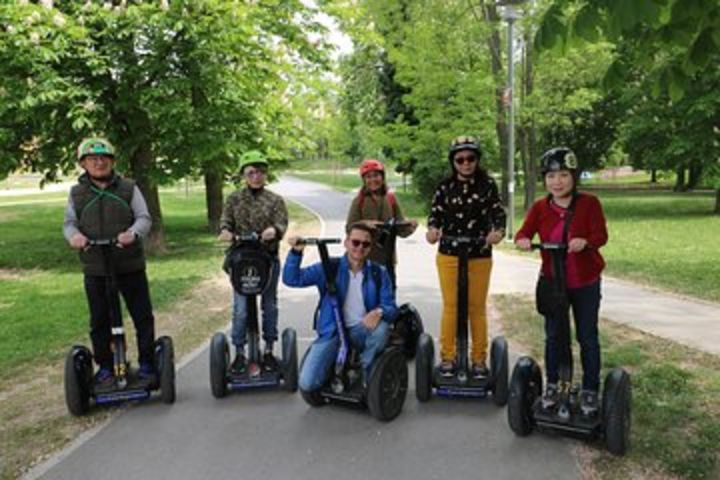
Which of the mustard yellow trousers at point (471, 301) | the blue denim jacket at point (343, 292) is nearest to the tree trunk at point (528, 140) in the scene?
the mustard yellow trousers at point (471, 301)

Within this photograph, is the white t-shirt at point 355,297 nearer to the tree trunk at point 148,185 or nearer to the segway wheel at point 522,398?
the segway wheel at point 522,398

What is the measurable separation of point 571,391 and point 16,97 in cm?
1106

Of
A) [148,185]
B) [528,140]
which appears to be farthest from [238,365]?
[528,140]

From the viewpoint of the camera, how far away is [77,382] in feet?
17.2

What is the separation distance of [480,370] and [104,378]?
2989mm

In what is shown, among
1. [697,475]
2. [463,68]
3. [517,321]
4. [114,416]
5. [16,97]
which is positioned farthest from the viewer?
[463,68]

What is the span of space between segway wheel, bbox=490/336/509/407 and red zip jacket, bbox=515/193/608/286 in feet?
2.79

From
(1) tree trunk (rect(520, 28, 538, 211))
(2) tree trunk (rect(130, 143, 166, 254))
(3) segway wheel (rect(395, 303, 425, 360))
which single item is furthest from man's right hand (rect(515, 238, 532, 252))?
(1) tree trunk (rect(520, 28, 538, 211))

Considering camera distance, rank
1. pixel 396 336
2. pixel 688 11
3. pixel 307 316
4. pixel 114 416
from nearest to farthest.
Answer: pixel 688 11, pixel 114 416, pixel 396 336, pixel 307 316

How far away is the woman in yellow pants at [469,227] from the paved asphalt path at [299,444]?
58 centimetres

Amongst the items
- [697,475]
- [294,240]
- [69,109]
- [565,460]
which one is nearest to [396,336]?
[294,240]

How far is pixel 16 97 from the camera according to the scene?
12.0 m

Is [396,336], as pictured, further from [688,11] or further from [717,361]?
[688,11]

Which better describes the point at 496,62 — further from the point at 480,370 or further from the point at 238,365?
the point at 238,365
